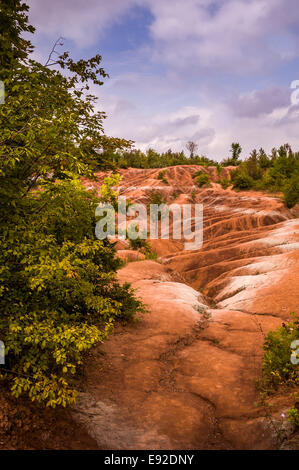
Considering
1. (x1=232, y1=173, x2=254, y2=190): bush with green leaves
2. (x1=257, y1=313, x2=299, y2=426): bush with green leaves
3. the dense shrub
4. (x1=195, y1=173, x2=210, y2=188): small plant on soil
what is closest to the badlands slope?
(x1=257, y1=313, x2=299, y2=426): bush with green leaves

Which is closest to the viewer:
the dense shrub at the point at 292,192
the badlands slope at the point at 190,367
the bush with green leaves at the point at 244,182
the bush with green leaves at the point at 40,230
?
the bush with green leaves at the point at 40,230

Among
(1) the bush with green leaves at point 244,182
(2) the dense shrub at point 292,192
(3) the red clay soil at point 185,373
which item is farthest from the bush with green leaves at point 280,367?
(1) the bush with green leaves at point 244,182

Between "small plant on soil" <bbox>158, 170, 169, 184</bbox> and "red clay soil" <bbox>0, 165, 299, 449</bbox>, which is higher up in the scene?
"small plant on soil" <bbox>158, 170, 169, 184</bbox>

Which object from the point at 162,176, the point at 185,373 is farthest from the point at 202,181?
the point at 185,373

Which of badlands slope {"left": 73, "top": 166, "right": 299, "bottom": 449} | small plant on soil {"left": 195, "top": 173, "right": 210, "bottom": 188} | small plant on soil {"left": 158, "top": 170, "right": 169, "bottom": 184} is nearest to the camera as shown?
badlands slope {"left": 73, "top": 166, "right": 299, "bottom": 449}

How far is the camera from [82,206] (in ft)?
16.8

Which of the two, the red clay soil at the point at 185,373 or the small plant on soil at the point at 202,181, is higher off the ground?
the small plant on soil at the point at 202,181

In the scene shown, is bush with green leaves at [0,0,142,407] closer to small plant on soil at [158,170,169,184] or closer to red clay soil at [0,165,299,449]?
red clay soil at [0,165,299,449]

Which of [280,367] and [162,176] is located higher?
[162,176]

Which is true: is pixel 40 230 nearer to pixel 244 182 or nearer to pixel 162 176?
pixel 244 182

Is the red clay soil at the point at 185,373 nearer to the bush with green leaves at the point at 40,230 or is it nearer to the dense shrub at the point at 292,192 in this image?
the bush with green leaves at the point at 40,230

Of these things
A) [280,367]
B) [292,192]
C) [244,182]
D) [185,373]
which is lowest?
[185,373]

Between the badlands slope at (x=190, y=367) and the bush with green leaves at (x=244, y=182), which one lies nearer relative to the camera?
the badlands slope at (x=190, y=367)
